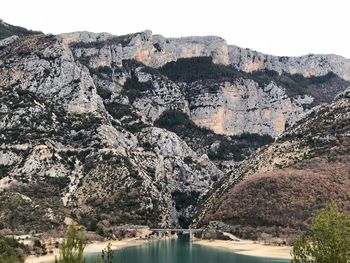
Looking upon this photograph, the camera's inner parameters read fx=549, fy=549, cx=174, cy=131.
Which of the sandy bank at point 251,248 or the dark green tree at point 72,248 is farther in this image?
the sandy bank at point 251,248

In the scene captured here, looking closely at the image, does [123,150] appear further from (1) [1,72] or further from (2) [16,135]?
(1) [1,72]

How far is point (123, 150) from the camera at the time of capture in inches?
6452

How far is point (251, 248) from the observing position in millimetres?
113375

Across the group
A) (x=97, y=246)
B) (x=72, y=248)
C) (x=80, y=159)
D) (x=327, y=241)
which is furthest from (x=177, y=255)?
(x=72, y=248)

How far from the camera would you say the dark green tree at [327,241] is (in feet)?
107

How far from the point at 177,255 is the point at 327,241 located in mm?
70857

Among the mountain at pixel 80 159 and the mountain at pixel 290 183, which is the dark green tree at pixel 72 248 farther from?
the mountain at pixel 290 183

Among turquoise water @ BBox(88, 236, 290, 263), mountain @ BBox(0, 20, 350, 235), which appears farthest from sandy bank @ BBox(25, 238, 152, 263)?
mountain @ BBox(0, 20, 350, 235)

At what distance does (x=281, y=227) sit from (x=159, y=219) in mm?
38576

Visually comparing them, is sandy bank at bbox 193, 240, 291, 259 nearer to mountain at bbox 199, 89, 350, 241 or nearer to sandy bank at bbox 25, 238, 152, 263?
mountain at bbox 199, 89, 350, 241

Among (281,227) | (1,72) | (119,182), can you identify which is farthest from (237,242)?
(1,72)

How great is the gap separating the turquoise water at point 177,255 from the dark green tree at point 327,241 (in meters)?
47.0

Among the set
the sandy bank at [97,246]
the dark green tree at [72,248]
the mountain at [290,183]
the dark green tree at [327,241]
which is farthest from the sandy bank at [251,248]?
the dark green tree at [72,248]

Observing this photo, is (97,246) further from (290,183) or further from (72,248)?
(72,248)
